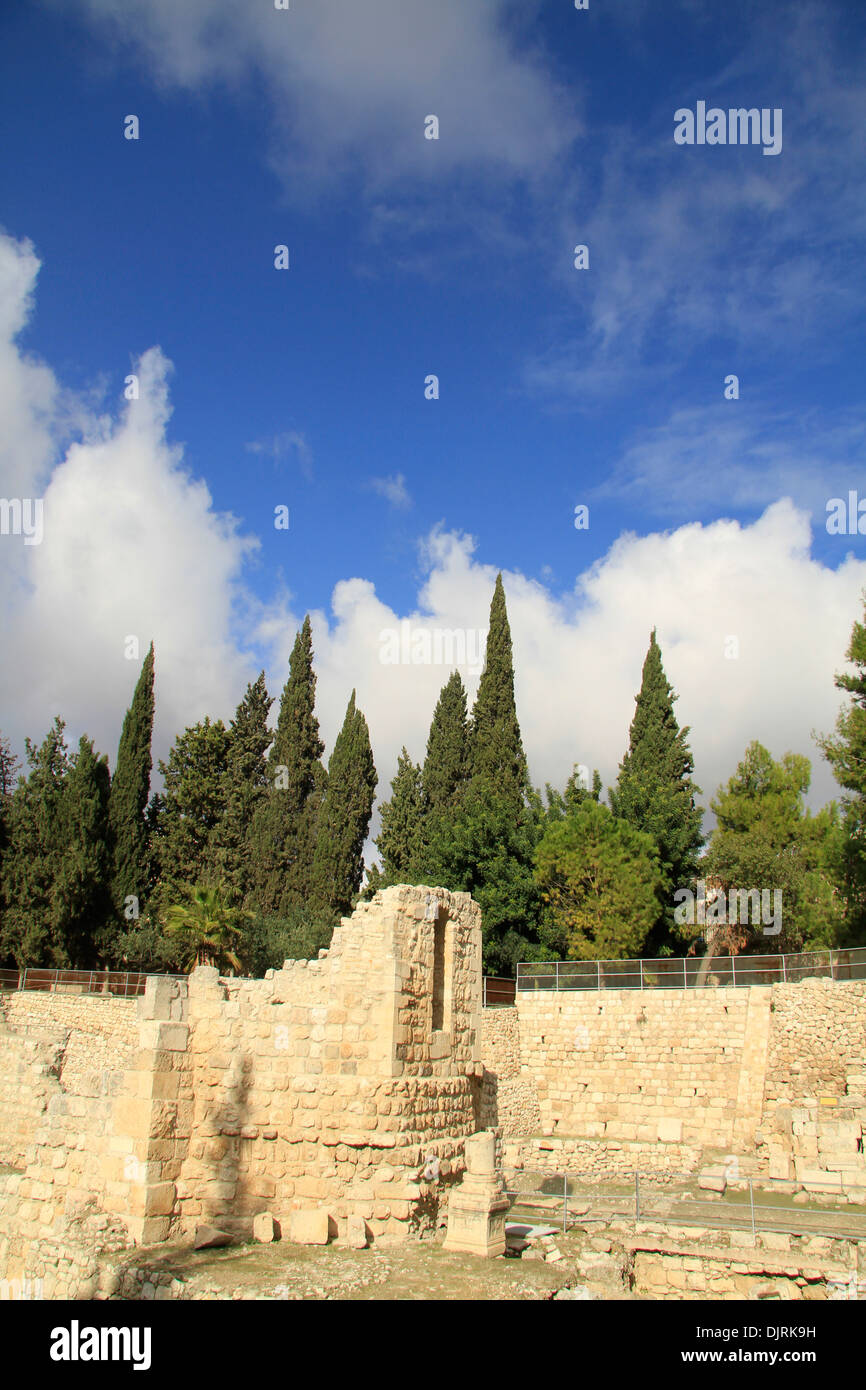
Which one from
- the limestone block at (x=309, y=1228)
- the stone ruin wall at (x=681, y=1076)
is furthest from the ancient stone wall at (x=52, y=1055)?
the stone ruin wall at (x=681, y=1076)

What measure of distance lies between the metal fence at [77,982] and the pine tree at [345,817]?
11288 millimetres

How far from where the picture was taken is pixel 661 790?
2875 centimetres

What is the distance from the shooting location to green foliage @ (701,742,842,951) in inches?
1030

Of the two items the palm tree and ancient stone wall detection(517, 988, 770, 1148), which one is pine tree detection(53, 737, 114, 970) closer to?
the palm tree

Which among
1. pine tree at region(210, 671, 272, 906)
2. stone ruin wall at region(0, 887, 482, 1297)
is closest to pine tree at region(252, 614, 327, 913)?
pine tree at region(210, 671, 272, 906)

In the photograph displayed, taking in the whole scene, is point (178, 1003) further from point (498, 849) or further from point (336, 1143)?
point (498, 849)

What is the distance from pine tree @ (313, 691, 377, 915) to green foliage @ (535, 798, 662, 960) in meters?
12.5

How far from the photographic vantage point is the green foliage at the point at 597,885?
23.0 meters

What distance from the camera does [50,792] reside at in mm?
32625

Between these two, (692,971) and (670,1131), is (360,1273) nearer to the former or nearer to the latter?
(670,1131)
